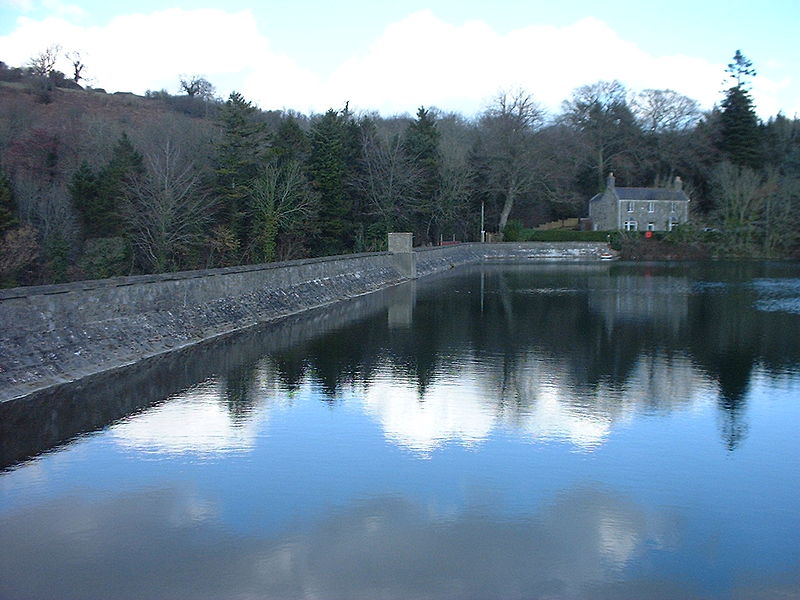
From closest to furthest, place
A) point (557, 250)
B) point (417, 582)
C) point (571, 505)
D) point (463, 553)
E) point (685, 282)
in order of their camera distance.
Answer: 1. point (417, 582)
2. point (463, 553)
3. point (571, 505)
4. point (685, 282)
5. point (557, 250)

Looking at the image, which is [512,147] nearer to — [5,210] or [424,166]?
[424,166]

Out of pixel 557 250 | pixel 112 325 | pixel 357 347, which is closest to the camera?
pixel 112 325

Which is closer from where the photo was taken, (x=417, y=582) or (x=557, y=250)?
(x=417, y=582)

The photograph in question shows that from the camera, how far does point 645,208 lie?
7300 centimetres

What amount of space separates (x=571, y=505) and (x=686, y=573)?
1.62m

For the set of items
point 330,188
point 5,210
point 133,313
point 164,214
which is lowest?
point 133,313

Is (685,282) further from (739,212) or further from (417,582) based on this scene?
(417,582)

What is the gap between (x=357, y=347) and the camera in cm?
1867

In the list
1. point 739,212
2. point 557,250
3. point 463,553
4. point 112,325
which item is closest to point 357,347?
point 112,325

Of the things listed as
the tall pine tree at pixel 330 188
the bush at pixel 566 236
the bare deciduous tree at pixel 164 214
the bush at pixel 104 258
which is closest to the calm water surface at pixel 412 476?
the bush at pixel 104 258

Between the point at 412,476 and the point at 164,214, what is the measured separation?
2719 cm

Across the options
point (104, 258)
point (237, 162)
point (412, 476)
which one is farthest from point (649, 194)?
point (412, 476)

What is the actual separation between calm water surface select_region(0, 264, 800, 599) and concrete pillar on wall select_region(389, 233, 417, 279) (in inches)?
849

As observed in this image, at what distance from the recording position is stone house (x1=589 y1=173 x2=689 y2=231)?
72.4 m
